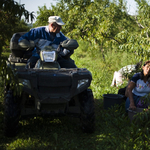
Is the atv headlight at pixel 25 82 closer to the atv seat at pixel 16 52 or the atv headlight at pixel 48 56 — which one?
the atv headlight at pixel 48 56

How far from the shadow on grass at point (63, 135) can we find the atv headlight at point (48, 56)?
3.72 feet

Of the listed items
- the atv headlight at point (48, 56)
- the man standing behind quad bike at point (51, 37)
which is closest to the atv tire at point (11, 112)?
the atv headlight at point (48, 56)

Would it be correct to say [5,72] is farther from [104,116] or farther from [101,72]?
[101,72]

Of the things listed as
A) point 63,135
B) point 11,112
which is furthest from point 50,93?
point 63,135

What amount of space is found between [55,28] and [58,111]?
1.58 m

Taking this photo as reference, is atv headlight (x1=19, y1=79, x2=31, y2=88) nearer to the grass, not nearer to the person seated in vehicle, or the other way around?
the grass

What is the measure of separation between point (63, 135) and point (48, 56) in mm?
1274

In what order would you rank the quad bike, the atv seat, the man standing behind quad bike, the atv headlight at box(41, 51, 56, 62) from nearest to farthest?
the quad bike
the atv headlight at box(41, 51, 56, 62)
the man standing behind quad bike
the atv seat

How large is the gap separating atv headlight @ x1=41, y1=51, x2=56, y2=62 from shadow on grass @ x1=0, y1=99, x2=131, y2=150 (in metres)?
1.13

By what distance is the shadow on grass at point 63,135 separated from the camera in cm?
325

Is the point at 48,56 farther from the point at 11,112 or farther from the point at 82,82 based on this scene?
the point at 11,112

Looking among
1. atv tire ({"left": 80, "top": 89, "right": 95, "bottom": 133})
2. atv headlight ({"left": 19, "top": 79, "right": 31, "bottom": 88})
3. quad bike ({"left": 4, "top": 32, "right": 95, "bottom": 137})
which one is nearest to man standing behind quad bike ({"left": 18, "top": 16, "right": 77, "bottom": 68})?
quad bike ({"left": 4, "top": 32, "right": 95, "bottom": 137})

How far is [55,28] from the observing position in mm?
4125

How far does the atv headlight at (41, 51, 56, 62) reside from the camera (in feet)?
11.4
